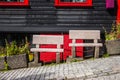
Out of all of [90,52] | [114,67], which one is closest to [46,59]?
[90,52]

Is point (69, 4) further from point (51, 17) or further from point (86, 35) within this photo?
point (86, 35)

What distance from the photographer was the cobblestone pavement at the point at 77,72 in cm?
852

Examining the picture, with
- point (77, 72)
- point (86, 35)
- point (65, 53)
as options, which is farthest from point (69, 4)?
point (77, 72)

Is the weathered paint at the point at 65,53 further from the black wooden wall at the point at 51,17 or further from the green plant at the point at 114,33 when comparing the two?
the green plant at the point at 114,33

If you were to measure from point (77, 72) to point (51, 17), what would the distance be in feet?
15.6

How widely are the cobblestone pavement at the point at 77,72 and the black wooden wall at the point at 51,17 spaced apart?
100 inches

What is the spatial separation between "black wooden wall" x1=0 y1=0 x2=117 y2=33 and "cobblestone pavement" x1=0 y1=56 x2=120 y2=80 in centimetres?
254

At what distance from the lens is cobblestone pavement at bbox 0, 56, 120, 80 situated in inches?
336

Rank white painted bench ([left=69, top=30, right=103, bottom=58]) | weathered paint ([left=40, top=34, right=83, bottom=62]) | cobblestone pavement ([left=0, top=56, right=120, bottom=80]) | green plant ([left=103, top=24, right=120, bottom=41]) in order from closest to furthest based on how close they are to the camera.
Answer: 1. cobblestone pavement ([left=0, top=56, right=120, bottom=80])
2. white painted bench ([left=69, top=30, right=103, bottom=58])
3. green plant ([left=103, top=24, right=120, bottom=41])
4. weathered paint ([left=40, top=34, right=83, bottom=62])

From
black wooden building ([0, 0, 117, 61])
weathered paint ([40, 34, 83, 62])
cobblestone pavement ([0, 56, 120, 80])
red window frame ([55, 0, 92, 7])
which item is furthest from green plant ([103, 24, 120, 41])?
red window frame ([55, 0, 92, 7])

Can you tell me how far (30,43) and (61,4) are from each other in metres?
2.13

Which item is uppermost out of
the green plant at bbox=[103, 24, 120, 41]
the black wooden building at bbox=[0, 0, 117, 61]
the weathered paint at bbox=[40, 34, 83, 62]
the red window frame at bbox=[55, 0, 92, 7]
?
the red window frame at bbox=[55, 0, 92, 7]

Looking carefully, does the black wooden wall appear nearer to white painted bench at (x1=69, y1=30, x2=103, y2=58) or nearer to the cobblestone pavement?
white painted bench at (x1=69, y1=30, x2=103, y2=58)

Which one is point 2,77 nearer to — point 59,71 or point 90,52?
point 59,71
